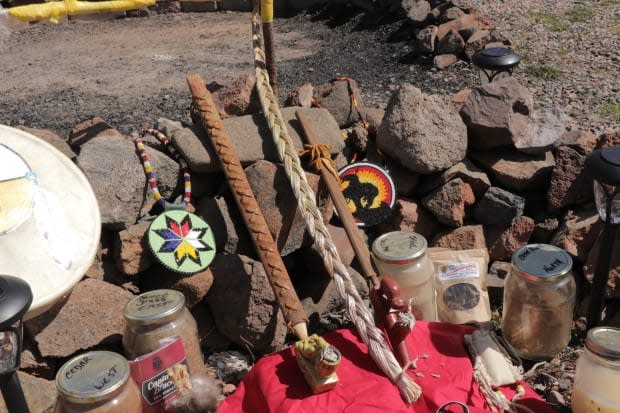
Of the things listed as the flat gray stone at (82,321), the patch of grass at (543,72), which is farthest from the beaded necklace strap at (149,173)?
the patch of grass at (543,72)

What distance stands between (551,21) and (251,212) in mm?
4873

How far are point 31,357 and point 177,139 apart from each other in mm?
1064

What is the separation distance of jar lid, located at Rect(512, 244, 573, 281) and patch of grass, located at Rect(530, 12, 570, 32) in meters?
4.26

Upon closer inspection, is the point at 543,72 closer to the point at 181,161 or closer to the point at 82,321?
the point at 181,161

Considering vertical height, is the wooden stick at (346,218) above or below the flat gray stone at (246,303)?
above

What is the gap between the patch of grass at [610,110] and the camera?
14.8 feet

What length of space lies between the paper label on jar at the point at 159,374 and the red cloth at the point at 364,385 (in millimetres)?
186

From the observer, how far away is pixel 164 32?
8.54 meters

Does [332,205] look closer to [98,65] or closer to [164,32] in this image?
[98,65]

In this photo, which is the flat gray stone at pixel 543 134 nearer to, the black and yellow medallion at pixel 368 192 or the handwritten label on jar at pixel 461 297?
the black and yellow medallion at pixel 368 192

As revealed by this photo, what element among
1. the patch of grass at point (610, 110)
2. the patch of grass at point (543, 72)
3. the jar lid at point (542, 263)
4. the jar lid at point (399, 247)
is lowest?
the patch of grass at point (543, 72)

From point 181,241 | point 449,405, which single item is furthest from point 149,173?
point 449,405

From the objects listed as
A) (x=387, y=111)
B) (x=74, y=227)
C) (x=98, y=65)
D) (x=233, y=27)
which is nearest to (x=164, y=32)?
(x=233, y=27)

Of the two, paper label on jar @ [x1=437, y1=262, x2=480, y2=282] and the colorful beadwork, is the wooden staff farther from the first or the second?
the colorful beadwork
